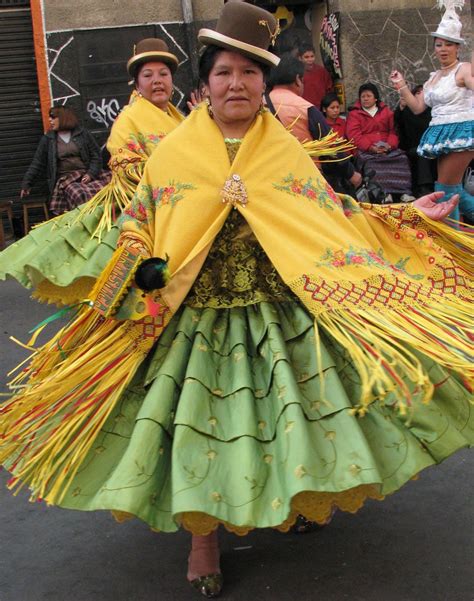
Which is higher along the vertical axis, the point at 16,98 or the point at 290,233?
the point at 290,233

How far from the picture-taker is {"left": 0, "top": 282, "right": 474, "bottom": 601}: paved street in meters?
3.38

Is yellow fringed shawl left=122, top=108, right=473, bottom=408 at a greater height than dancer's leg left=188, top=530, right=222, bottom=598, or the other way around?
yellow fringed shawl left=122, top=108, right=473, bottom=408

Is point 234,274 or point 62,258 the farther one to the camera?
point 62,258

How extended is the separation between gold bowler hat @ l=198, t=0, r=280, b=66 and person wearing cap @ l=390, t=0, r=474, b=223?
12.8 ft

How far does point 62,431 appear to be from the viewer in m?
3.20

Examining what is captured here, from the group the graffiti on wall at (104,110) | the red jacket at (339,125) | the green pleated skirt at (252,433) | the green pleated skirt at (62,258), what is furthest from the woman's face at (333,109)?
the green pleated skirt at (252,433)

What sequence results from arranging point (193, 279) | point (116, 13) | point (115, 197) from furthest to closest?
1. point (116, 13)
2. point (115, 197)
3. point (193, 279)

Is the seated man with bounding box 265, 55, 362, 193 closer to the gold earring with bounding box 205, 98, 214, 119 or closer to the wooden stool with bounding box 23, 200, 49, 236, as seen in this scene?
the gold earring with bounding box 205, 98, 214, 119

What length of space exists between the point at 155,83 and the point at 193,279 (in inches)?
110

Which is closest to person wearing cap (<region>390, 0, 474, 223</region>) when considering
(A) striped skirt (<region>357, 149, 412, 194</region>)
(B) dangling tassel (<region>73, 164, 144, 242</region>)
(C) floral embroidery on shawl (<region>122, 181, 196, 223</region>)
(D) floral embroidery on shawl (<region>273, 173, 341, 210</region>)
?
(A) striped skirt (<region>357, 149, 412, 194</region>)

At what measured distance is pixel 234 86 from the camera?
3.38 m

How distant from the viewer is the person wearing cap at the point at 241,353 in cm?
291

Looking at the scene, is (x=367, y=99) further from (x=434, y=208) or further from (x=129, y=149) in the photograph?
(x=434, y=208)

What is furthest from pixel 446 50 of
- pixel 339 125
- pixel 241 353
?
pixel 241 353
